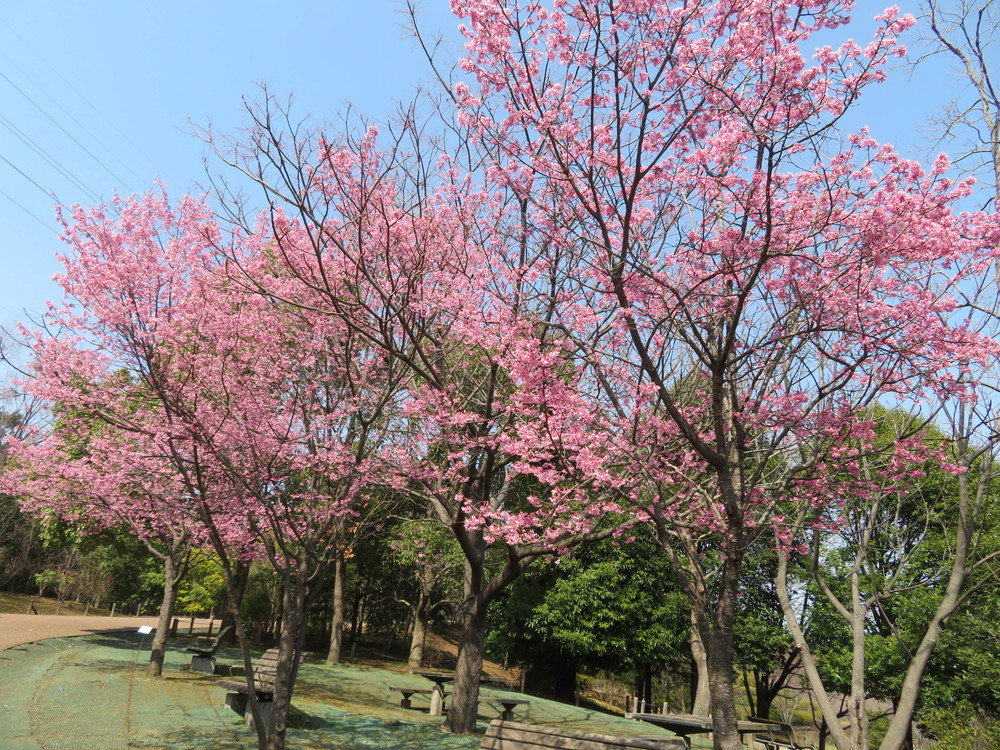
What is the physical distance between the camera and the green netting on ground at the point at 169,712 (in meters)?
7.59

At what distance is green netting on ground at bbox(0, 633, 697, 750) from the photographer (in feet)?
24.9

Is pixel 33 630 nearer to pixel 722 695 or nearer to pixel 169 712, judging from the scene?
pixel 169 712

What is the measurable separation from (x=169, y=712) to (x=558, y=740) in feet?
20.2

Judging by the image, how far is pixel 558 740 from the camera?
20.8ft

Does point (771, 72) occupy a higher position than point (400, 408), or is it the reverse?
point (771, 72)

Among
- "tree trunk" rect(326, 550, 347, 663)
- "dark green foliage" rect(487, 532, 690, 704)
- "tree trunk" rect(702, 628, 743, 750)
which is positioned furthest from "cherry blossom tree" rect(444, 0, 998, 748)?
"tree trunk" rect(326, 550, 347, 663)

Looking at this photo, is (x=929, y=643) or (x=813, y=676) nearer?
(x=929, y=643)

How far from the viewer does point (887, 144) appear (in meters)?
5.53

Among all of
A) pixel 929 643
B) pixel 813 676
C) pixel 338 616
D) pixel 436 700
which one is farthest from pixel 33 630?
pixel 929 643

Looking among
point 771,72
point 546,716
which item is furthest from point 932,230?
point 546,716

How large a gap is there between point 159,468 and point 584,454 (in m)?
7.27

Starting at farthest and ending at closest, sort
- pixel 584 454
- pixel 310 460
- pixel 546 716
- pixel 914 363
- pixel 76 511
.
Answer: pixel 76 511, pixel 546 716, pixel 310 460, pixel 584 454, pixel 914 363

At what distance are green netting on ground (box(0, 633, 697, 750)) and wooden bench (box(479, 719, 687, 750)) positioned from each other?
7.82 feet

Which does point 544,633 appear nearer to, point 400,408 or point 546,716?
point 546,716
